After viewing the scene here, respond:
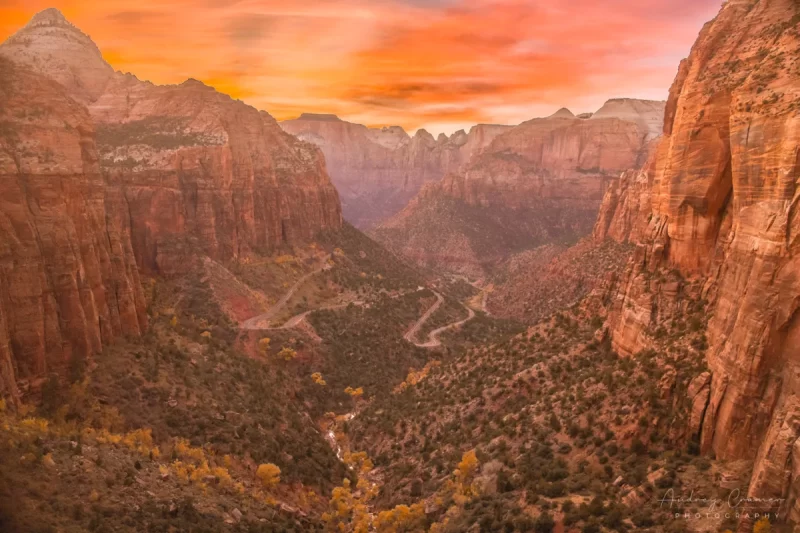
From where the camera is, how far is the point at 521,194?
184m

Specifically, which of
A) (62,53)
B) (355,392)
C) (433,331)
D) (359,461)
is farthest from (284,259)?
(359,461)

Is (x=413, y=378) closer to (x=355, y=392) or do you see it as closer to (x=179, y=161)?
(x=355, y=392)

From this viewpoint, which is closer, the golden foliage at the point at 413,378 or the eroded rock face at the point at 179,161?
the golden foliage at the point at 413,378

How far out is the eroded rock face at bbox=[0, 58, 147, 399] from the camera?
35188mm

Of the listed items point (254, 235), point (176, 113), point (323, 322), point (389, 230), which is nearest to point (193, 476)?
point (323, 322)

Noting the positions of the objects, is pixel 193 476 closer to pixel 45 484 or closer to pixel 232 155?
pixel 45 484

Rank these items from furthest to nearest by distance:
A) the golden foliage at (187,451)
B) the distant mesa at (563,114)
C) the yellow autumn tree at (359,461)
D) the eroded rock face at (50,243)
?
1. the distant mesa at (563,114)
2. the yellow autumn tree at (359,461)
3. the golden foliage at (187,451)
4. the eroded rock face at (50,243)

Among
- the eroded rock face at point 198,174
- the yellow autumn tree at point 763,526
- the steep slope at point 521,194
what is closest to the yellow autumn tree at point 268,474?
the yellow autumn tree at point 763,526

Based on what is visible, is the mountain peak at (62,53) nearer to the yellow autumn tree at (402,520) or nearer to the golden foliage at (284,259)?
the golden foliage at (284,259)

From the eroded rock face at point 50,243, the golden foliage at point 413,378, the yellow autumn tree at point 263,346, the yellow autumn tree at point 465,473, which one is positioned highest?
the eroded rock face at point 50,243

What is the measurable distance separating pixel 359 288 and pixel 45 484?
6629 cm

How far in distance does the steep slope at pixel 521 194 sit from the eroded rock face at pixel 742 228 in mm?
117345

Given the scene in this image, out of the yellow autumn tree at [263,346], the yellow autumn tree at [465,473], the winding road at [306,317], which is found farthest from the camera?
the winding road at [306,317]

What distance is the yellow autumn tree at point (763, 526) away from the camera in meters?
19.6
